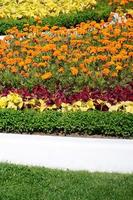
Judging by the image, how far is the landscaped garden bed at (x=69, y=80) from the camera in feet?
26.1

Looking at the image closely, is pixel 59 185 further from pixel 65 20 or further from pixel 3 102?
pixel 65 20

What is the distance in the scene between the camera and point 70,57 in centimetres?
983

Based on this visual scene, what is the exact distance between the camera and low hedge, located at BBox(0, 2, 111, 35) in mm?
12461

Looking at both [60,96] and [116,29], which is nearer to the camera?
[60,96]

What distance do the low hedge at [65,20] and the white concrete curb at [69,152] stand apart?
16.3 ft

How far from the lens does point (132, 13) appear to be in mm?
11922

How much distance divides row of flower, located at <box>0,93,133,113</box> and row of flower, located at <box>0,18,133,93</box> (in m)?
0.55

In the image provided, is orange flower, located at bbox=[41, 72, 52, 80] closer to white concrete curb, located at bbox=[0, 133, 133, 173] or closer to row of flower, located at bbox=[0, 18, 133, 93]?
row of flower, located at bbox=[0, 18, 133, 93]

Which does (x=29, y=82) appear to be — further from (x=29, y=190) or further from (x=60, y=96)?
(x=29, y=190)

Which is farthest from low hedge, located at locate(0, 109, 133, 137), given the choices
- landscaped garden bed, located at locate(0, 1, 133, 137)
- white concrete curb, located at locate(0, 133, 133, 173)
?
white concrete curb, located at locate(0, 133, 133, 173)

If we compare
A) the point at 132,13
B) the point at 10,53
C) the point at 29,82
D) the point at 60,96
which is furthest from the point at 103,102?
the point at 132,13

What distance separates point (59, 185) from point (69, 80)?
226 centimetres

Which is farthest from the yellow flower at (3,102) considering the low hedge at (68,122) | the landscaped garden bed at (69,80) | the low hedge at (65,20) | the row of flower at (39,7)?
the row of flower at (39,7)

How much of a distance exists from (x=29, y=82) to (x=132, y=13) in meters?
3.45
